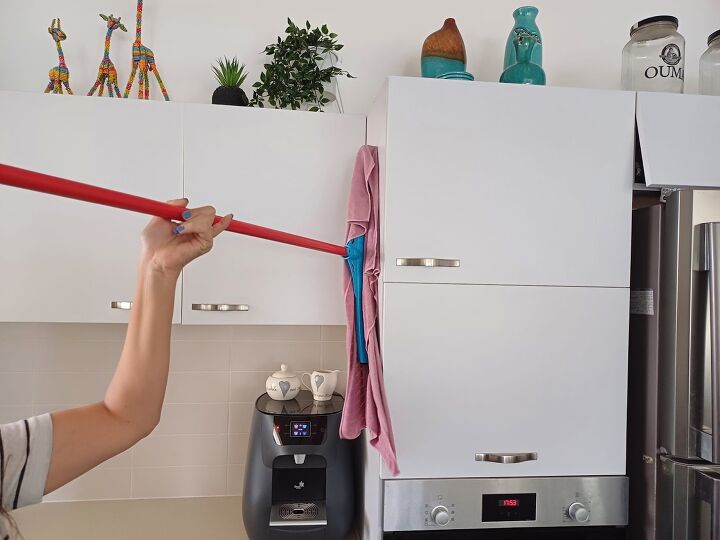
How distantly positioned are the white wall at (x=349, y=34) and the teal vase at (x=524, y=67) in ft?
1.01

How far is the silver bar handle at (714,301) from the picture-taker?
54.3 inches

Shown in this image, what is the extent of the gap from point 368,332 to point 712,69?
131 cm

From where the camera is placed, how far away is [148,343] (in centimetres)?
90

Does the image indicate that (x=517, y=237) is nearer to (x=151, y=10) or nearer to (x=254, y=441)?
(x=254, y=441)

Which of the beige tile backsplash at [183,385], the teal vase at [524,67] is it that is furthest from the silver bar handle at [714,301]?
the beige tile backsplash at [183,385]

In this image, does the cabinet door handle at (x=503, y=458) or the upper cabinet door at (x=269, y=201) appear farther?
the upper cabinet door at (x=269, y=201)

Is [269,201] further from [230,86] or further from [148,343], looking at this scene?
[148,343]

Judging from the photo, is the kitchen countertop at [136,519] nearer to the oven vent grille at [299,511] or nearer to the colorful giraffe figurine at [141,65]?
the oven vent grille at [299,511]

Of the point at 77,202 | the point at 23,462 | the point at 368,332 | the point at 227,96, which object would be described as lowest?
the point at 23,462

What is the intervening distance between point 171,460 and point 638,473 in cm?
139

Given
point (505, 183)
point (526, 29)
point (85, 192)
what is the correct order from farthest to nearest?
point (526, 29) < point (505, 183) < point (85, 192)

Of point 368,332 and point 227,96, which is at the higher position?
point 227,96

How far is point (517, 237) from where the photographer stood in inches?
57.7

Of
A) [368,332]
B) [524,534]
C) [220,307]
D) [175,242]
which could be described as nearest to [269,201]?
[220,307]
